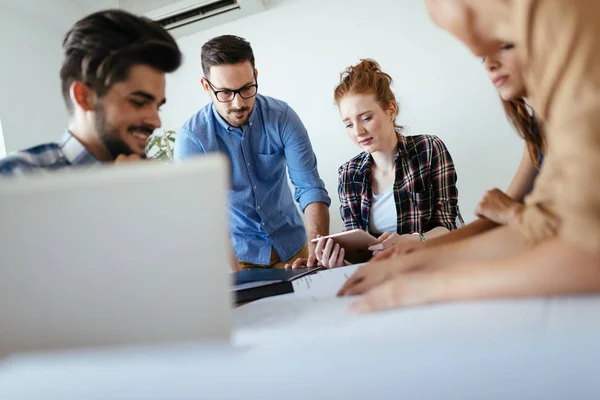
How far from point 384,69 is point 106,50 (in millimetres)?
1489

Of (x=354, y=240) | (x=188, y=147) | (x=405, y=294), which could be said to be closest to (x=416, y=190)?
(x=354, y=240)

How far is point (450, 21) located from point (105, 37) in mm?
430

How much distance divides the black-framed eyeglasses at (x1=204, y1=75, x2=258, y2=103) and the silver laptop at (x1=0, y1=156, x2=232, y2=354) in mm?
912

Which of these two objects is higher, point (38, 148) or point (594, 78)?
point (38, 148)

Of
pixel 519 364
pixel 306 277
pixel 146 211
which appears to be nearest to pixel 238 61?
pixel 306 277

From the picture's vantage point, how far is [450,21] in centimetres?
52

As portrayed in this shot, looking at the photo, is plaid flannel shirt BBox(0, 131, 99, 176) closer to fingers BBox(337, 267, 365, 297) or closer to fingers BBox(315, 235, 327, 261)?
fingers BBox(337, 267, 365, 297)

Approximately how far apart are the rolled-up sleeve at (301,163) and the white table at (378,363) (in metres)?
1.05

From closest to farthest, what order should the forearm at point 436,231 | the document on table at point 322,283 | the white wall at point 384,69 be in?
the document on table at point 322,283, the forearm at point 436,231, the white wall at point 384,69

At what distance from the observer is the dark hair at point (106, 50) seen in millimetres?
592

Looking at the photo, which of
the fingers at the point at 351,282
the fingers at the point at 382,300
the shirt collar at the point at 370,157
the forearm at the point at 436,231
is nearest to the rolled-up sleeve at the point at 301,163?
the shirt collar at the point at 370,157

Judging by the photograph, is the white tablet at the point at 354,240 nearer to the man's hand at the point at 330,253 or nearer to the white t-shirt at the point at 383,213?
the man's hand at the point at 330,253

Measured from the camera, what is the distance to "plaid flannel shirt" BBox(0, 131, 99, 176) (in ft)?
1.88

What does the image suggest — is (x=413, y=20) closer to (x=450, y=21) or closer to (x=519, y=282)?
(x=450, y=21)
